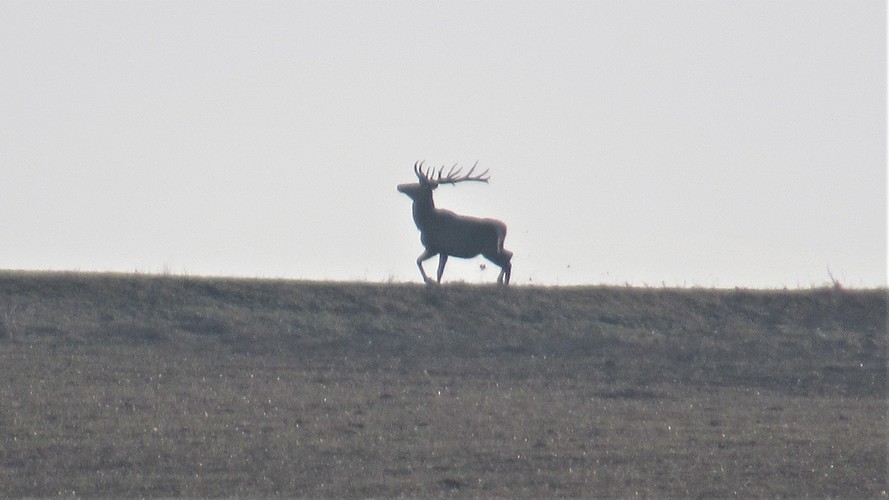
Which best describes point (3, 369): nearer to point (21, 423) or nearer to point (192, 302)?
point (21, 423)

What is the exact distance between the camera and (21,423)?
15727 millimetres

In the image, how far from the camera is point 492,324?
24438 millimetres

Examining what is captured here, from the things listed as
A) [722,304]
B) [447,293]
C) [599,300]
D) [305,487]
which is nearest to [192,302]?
[447,293]

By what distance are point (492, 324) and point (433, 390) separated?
17.5 feet

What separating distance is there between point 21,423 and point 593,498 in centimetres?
655

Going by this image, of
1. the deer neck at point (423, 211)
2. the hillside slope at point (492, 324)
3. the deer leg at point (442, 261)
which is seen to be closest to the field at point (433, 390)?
the hillside slope at point (492, 324)

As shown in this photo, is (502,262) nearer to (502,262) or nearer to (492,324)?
(502,262)

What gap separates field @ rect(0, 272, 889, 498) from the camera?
1397 cm

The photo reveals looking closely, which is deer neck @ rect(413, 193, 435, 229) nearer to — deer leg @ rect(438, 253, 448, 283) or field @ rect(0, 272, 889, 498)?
deer leg @ rect(438, 253, 448, 283)

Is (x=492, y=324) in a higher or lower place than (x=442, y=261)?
lower

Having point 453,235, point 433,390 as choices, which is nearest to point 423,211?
point 453,235

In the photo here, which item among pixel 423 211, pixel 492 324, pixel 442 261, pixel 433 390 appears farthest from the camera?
pixel 423 211

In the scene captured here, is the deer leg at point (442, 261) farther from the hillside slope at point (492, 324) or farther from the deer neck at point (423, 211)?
the hillside slope at point (492, 324)

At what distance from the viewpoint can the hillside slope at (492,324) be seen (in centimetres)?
2233
